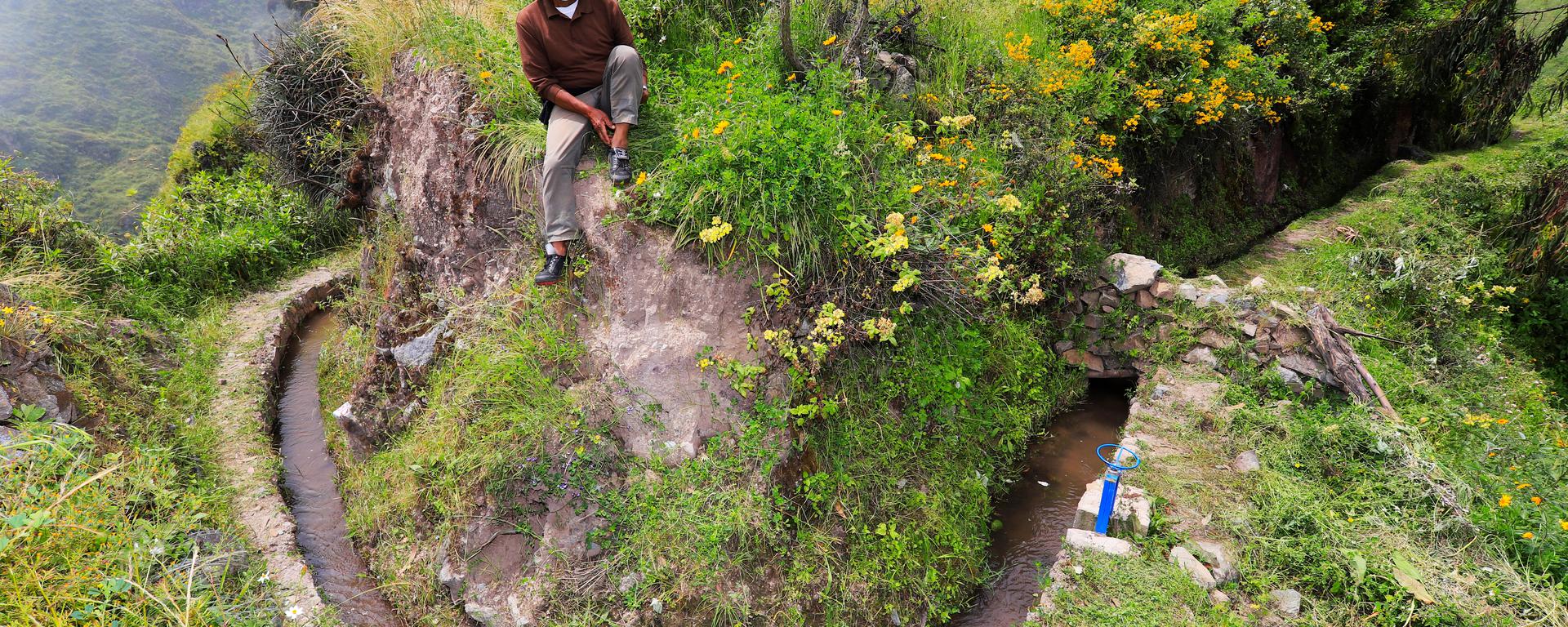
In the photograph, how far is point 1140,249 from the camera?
794cm

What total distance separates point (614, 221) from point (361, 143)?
18.8 feet

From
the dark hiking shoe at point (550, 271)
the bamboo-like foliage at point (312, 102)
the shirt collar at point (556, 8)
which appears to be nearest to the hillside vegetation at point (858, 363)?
the bamboo-like foliage at point (312, 102)

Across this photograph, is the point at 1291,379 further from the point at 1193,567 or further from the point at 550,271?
the point at 550,271

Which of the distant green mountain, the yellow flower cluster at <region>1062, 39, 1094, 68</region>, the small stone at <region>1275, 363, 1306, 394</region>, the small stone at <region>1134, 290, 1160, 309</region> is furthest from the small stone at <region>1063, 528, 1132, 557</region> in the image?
the distant green mountain

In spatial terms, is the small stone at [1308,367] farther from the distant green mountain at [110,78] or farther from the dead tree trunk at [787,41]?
the distant green mountain at [110,78]

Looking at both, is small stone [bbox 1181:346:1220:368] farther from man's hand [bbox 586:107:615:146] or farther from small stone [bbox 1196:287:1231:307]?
man's hand [bbox 586:107:615:146]

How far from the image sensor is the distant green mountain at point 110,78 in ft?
43.4

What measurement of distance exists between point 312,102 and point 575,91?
21.6 feet

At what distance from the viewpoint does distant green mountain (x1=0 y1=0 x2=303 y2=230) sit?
1323 centimetres

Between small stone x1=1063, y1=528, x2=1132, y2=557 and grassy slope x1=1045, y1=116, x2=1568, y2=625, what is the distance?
0.10 meters

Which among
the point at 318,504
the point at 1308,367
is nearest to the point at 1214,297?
the point at 1308,367

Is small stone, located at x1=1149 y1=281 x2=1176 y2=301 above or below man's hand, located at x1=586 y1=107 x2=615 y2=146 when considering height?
below

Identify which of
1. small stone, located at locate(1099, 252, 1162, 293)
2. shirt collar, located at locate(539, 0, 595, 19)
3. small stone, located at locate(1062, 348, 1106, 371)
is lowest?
small stone, located at locate(1062, 348, 1106, 371)

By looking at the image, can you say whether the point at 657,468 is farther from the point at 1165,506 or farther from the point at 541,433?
the point at 1165,506
